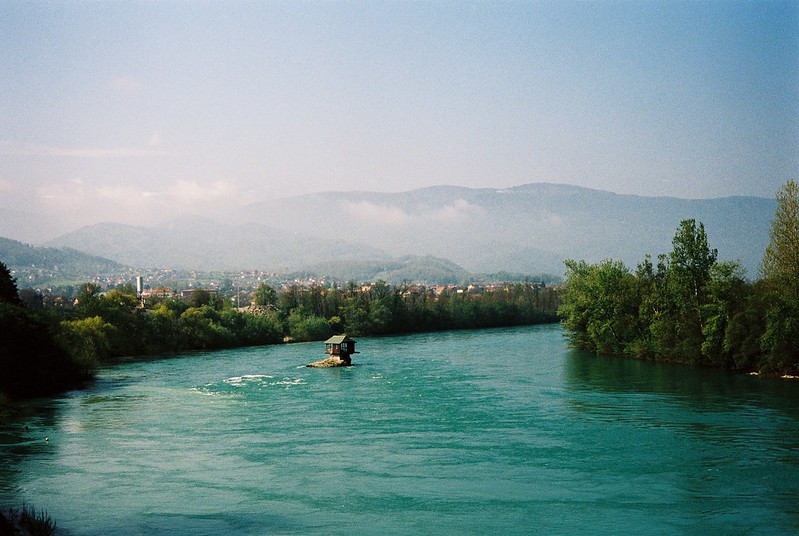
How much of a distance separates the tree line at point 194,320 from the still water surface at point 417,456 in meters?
3.65

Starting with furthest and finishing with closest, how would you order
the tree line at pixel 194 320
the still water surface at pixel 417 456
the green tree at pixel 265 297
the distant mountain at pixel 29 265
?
the distant mountain at pixel 29 265, the green tree at pixel 265 297, the tree line at pixel 194 320, the still water surface at pixel 417 456

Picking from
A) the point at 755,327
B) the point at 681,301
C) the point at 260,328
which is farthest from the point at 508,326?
the point at 755,327

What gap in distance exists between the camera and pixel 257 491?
21.7 meters

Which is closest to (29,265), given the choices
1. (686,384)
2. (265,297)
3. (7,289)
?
(265,297)

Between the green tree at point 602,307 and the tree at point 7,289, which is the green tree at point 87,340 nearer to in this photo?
the tree at point 7,289

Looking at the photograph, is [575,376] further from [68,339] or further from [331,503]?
[68,339]

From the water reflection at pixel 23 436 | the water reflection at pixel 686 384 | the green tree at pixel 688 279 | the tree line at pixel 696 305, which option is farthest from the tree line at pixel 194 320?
the green tree at pixel 688 279

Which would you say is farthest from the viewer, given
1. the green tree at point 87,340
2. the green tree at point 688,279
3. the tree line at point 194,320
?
the green tree at point 688,279

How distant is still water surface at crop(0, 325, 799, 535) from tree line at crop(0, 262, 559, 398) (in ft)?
12.0

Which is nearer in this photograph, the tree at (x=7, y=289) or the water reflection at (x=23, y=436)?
the water reflection at (x=23, y=436)

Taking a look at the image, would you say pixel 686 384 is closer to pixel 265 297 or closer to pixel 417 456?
pixel 417 456

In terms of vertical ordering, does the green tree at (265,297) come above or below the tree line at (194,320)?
above

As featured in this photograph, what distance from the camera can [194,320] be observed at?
75.7 m

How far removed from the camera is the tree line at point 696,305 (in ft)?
150
